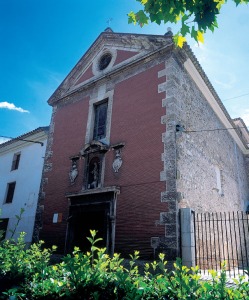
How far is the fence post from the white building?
921 cm

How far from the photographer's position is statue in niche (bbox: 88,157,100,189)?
10531mm

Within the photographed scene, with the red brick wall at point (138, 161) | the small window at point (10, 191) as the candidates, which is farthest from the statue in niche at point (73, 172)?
the small window at point (10, 191)

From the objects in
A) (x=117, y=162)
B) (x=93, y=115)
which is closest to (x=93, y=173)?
(x=117, y=162)

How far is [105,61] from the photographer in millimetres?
13055

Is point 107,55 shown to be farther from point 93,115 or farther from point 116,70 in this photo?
point 93,115

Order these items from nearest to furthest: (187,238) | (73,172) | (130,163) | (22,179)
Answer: (187,238)
(130,163)
(73,172)
(22,179)

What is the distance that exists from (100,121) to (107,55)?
11.8 ft

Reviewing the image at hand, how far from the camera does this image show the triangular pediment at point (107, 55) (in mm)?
11031

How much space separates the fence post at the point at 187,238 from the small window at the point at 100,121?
511 centimetres

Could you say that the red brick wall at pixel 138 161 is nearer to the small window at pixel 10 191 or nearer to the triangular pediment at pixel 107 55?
the triangular pediment at pixel 107 55

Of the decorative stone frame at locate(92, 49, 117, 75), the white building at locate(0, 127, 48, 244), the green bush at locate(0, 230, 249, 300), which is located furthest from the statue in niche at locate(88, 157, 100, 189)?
the green bush at locate(0, 230, 249, 300)

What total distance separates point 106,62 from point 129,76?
2286 millimetres

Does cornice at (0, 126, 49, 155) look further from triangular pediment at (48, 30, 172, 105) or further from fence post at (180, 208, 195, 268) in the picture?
fence post at (180, 208, 195, 268)

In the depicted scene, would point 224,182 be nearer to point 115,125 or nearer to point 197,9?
point 115,125
